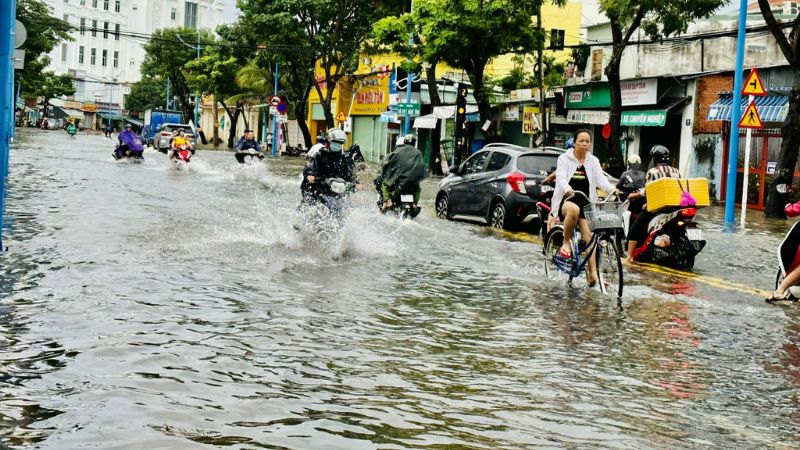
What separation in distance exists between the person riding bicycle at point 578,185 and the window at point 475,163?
8224 millimetres

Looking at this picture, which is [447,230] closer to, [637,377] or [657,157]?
[657,157]

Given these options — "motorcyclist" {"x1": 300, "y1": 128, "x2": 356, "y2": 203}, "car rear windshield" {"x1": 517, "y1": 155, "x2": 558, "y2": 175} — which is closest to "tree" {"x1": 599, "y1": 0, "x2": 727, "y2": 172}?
"car rear windshield" {"x1": 517, "y1": 155, "x2": 558, "y2": 175}

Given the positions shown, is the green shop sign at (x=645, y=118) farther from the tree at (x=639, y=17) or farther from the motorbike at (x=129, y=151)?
the motorbike at (x=129, y=151)

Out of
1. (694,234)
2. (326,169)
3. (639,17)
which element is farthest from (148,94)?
(694,234)

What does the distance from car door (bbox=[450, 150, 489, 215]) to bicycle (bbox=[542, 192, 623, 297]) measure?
774 cm

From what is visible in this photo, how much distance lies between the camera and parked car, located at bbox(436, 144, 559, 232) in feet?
59.8

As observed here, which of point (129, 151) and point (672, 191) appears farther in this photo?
point (129, 151)

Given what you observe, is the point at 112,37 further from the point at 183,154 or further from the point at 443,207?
the point at 443,207

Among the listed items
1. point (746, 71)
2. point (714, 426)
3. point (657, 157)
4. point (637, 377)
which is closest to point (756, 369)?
point (637, 377)

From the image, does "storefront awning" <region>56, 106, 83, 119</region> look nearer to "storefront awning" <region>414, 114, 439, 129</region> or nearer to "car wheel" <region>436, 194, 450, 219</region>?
"storefront awning" <region>414, 114, 439, 129</region>

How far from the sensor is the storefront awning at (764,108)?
26500 mm

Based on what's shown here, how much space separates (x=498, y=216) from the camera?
18.9 metres

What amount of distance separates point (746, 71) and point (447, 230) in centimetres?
1422

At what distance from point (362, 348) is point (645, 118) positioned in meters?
27.4
